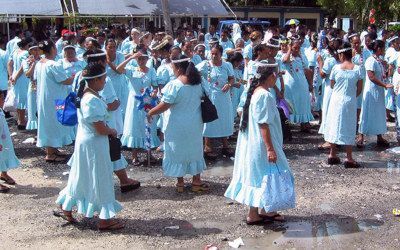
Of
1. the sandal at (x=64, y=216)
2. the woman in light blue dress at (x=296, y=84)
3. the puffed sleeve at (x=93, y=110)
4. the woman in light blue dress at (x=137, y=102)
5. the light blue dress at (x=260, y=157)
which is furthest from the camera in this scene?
the woman in light blue dress at (x=296, y=84)

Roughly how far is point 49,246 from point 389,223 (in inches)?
149

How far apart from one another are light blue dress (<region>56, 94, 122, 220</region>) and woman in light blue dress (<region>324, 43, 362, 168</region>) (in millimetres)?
4030

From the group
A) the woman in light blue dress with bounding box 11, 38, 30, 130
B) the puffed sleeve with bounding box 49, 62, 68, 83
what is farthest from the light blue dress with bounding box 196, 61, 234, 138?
the woman in light blue dress with bounding box 11, 38, 30, 130

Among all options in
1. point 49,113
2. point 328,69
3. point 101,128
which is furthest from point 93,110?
point 328,69

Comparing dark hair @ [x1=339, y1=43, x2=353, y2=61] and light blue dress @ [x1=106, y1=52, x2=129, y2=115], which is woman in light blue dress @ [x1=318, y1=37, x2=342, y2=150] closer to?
dark hair @ [x1=339, y1=43, x2=353, y2=61]

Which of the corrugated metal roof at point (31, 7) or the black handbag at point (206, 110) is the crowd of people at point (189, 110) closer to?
the black handbag at point (206, 110)

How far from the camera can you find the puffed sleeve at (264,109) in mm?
5590

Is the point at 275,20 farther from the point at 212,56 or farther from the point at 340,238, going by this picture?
the point at 340,238

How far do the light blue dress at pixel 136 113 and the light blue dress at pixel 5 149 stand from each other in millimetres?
1807

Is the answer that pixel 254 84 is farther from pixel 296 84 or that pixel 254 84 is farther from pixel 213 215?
pixel 296 84

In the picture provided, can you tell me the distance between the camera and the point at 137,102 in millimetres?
8461

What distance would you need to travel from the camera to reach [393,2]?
24.8 m

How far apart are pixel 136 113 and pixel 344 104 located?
3.22 meters

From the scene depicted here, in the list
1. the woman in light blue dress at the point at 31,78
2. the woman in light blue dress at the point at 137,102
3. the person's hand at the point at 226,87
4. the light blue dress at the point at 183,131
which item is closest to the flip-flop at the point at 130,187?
the light blue dress at the point at 183,131
